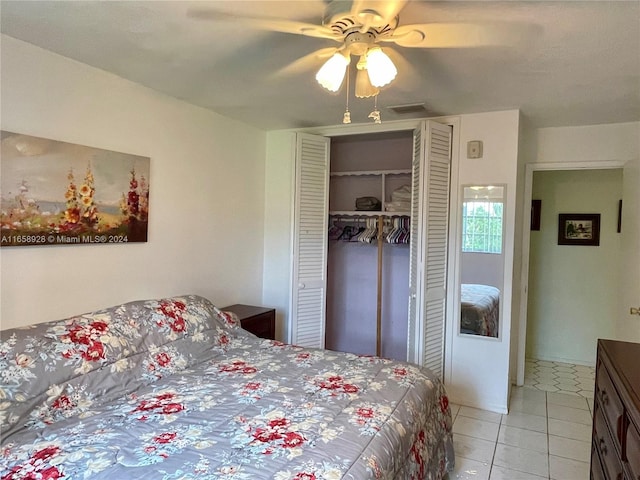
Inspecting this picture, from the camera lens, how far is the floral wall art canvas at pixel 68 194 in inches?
81.4

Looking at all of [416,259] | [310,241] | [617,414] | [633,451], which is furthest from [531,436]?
[310,241]

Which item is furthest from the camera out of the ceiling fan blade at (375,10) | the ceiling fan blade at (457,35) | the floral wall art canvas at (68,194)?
the floral wall art canvas at (68,194)

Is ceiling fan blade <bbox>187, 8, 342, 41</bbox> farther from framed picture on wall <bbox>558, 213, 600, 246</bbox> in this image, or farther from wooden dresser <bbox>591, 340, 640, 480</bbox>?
framed picture on wall <bbox>558, 213, 600, 246</bbox>

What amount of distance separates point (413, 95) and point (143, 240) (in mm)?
2055

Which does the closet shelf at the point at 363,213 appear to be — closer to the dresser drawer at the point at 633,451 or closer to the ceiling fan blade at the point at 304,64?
the ceiling fan blade at the point at 304,64

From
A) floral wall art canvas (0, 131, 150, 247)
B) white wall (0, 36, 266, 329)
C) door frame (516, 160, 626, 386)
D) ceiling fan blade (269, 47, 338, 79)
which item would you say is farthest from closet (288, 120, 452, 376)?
floral wall art canvas (0, 131, 150, 247)

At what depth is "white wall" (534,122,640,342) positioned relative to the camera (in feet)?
9.41

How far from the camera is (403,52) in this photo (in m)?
2.11

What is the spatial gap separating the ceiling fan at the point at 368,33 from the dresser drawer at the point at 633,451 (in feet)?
4.80

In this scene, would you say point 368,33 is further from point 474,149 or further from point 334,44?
point 474,149

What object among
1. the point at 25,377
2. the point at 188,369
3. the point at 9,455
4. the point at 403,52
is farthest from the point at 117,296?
the point at 403,52

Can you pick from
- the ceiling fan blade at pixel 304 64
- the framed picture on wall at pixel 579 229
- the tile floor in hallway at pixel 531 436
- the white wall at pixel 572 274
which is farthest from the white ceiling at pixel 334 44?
the tile floor in hallway at pixel 531 436

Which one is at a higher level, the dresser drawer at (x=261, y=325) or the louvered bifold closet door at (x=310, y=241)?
the louvered bifold closet door at (x=310, y=241)

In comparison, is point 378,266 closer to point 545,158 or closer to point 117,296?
point 545,158
